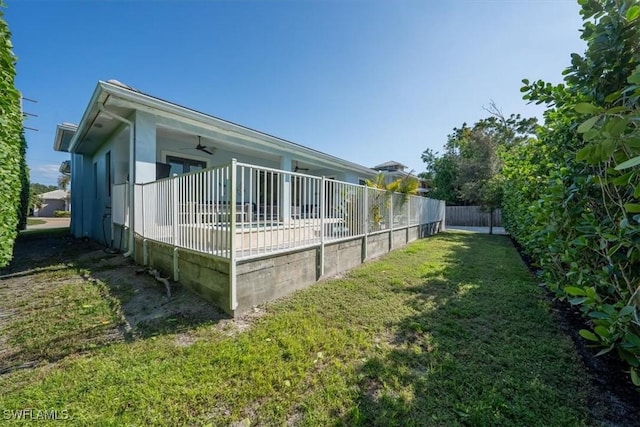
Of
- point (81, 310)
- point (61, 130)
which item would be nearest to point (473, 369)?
point (81, 310)

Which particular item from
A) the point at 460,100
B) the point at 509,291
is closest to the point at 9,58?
the point at 509,291

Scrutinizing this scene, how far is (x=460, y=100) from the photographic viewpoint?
384 inches

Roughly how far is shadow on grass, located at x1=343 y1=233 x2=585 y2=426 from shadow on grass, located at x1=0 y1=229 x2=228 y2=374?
2236 millimetres

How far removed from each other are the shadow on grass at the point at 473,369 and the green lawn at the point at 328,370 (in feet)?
0.04

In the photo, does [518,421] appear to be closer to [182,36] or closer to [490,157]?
[182,36]

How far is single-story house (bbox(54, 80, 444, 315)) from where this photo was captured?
3.69 meters

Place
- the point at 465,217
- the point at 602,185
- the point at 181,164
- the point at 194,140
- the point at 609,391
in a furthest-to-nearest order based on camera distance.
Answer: the point at 465,217
the point at 181,164
the point at 194,140
the point at 609,391
the point at 602,185

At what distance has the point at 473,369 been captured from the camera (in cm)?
241

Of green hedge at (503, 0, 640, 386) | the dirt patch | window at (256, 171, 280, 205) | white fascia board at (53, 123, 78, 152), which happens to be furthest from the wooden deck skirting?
white fascia board at (53, 123, 78, 152)

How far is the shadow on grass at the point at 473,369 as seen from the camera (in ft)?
6.21

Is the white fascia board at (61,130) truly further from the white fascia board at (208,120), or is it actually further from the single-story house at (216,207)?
the white fascia board at (208,120)

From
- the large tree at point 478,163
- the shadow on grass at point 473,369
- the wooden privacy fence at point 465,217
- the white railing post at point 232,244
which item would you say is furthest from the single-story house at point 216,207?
the wooden privacy fence at point 465,217

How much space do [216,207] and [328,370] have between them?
8.25ft

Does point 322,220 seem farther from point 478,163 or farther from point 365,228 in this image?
point 478,163
